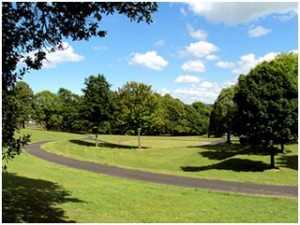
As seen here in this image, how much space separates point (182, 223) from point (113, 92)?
40.4 metres

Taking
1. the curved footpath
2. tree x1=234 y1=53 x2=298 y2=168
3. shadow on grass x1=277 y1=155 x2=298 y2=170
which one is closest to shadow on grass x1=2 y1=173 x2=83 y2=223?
the curved footpath

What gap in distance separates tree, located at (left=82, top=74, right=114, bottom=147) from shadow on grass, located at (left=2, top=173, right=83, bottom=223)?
103ft

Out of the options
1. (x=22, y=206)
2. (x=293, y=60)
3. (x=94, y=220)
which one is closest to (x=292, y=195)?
(x=94, y=220)

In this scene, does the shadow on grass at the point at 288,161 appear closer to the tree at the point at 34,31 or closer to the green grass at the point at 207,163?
the green grass at the point at 207,163

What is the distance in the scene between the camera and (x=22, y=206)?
10930mm

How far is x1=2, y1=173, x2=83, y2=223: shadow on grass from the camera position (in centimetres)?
955

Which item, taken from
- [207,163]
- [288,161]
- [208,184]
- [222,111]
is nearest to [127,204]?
[208,184]

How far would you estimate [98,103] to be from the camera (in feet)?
159

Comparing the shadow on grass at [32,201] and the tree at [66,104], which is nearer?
the shadow on grass at [32,201]

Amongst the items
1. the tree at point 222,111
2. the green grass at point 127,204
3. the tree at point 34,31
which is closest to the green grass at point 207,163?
the green grass at point 127,204

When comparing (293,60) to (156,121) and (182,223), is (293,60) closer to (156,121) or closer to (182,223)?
(156,121)

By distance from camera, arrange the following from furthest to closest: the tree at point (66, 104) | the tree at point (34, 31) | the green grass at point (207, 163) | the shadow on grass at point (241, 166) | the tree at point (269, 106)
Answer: the tree at point (66, 104)
the shadow on grass at point (241, 166)
the tree at point (269, 106)
the green grass at point (207, 163)
the tree at point (34, 31)

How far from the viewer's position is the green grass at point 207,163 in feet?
81.6

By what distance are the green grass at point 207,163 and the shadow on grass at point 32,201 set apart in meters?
11.9
